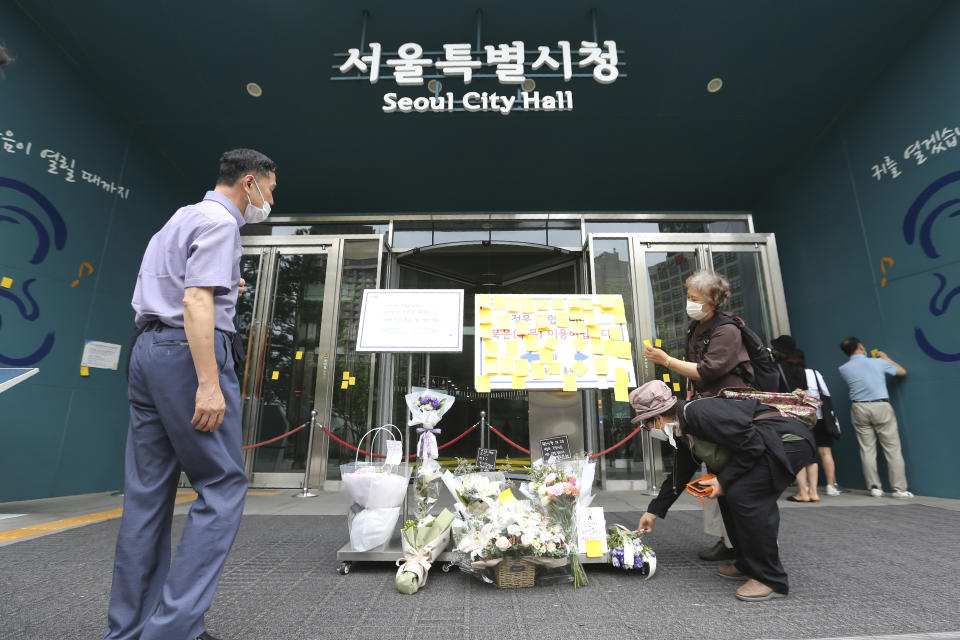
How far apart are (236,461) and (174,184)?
19.5 feet

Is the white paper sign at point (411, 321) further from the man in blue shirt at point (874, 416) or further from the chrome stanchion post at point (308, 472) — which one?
the man in blue shirt at point (874, 416)

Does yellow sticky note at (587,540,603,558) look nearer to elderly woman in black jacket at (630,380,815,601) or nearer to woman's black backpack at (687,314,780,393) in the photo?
elderly woman in black jacket at (630,380,815,601)

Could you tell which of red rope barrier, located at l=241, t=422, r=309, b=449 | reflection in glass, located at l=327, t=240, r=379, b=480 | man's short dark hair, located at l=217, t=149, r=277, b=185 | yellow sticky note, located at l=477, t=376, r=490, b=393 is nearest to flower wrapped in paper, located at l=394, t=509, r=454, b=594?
yellow sticky note, located at l=477, t=376, r=490, b=393

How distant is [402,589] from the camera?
1.99 meters

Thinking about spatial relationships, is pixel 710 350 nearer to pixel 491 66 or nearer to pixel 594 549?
pixel 594 549

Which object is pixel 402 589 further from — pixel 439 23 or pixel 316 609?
pixel 439 23

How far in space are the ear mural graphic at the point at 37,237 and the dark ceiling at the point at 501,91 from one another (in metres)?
1.49

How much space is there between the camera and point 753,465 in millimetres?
1931

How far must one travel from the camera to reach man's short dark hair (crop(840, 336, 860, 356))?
4594 millimetres

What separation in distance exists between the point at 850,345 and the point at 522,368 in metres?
3.99

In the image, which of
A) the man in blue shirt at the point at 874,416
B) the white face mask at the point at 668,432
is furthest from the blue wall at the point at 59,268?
the man in blue shirt at the point at 874,416

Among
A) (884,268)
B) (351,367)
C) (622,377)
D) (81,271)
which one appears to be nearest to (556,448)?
(622,377)

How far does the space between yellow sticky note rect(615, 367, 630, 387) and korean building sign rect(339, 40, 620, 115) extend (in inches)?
98.3

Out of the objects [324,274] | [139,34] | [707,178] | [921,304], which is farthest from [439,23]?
[921,304]
